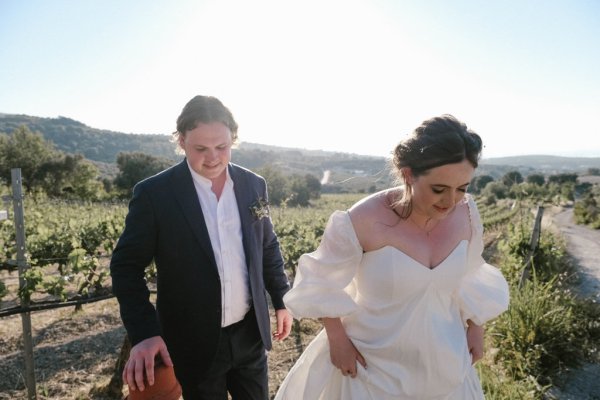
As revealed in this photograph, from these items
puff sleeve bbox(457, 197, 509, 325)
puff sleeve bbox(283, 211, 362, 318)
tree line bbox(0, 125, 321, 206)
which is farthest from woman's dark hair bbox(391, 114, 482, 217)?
tree line bbox(0, 125, 321, 206)

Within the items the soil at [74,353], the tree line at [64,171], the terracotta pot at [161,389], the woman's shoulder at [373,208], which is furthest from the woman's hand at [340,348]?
the tree line at [64,171]

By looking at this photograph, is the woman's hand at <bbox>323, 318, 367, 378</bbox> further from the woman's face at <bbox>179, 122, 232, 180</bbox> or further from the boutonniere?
the woman's face at <bbox>179, 122, 232, 180</bbox>

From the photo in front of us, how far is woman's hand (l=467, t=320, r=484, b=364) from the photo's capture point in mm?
1919

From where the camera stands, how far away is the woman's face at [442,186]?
154cm

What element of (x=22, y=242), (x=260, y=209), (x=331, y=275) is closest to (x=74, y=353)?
(x=22, y=242)

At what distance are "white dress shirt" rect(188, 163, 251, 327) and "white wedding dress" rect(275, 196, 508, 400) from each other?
0.37m

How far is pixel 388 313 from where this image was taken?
5.71 feet

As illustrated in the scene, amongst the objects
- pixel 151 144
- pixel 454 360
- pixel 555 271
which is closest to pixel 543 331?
pixel 454 360

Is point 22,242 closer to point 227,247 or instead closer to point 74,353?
point 74,353

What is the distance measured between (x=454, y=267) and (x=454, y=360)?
1.26 ft

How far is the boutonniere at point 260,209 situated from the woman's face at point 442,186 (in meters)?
0.85

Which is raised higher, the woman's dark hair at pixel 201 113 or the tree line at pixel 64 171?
the woman's dark hair at pixel 201 113

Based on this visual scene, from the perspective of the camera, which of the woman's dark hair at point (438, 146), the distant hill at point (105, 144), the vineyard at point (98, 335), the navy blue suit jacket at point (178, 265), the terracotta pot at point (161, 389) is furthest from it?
the distant hill at point (105, 144)

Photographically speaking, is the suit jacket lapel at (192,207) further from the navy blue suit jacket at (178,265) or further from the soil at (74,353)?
the soil at (74,353)
